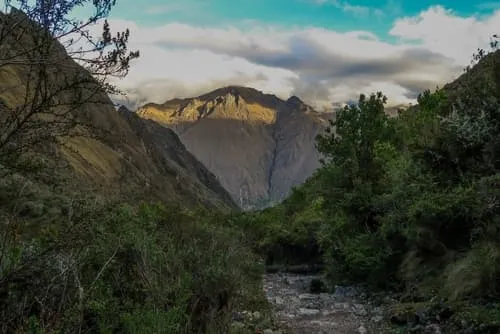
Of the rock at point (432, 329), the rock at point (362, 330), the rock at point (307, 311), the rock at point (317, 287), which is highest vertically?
the rock at point (432, 329)

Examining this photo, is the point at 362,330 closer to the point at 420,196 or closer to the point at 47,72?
the point at 420,196

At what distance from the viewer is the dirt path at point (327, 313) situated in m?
12.7

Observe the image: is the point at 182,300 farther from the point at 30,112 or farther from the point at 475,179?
the point at 475,179

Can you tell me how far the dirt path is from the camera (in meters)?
A: 12.7

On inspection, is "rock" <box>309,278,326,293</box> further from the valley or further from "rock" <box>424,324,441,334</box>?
"rock" <box>424,324,441,334</box>

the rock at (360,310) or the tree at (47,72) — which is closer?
the tree at (47,72)

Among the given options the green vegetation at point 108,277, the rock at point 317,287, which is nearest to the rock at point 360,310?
the green vegetation at point 108,277

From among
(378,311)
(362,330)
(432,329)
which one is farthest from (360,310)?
(432,329)

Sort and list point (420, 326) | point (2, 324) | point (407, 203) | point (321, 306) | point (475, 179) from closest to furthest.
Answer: point (2, 324) < point (420, 326) < point (475, 179) < point (321, 306) < point (407, 203)

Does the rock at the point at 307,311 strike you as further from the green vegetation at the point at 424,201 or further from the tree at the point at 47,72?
the tree at the point at 47,72

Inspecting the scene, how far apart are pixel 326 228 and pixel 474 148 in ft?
36.1

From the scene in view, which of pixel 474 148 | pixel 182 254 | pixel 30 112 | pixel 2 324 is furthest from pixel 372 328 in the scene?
pixel 30 112

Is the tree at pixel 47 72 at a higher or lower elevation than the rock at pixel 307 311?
higher

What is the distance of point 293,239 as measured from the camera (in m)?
36.8
